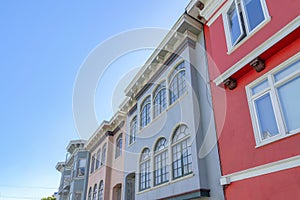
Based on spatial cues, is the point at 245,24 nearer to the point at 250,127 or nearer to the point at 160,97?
the point at 250,127

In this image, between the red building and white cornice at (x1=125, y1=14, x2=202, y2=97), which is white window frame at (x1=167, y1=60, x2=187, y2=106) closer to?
white cornice at (x1=125, y1=14, x2=202, y2=97)

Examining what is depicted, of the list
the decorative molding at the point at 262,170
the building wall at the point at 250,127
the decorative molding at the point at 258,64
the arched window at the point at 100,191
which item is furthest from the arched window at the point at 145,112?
the arched window at the point at 100,191

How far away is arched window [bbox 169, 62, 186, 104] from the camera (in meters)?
10.8

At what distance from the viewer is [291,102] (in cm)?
584

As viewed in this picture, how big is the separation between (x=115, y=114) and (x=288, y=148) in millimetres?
13824

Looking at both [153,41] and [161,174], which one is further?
[153,41]

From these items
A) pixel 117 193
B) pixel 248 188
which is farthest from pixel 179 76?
pixel 117 193

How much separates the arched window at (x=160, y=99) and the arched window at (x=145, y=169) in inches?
83.5

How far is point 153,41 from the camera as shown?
12.8m

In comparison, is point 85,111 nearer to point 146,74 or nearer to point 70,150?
point 146,74

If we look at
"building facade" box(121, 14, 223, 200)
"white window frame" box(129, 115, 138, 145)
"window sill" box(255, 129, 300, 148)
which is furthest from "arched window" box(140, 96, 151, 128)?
"window sill" box(255, 129, 300, 148)

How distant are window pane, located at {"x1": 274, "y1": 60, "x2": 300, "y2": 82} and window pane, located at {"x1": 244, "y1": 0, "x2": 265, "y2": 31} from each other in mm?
1828

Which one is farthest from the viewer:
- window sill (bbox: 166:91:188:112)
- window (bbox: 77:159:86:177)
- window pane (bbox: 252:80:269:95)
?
window (bbox: 77:159:86:177)

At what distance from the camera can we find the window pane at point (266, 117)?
6.21m
